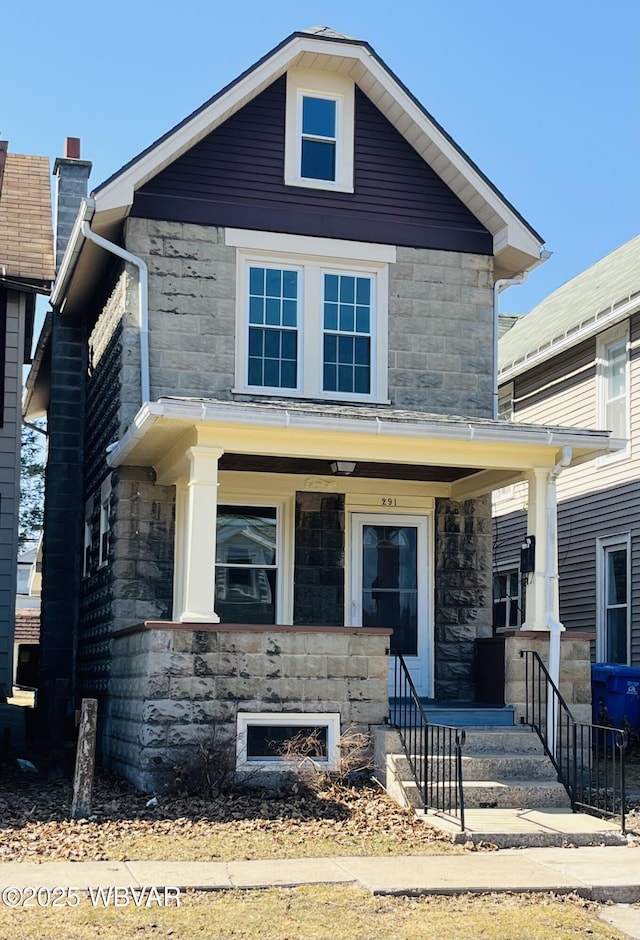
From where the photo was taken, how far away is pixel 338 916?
6.95 metres

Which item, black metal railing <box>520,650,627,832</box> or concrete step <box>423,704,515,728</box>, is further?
concrete step <box>423,704,515,728</box>

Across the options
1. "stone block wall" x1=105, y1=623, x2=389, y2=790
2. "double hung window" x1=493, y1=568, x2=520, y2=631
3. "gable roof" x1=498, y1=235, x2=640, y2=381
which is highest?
"gable roof" x1=498, y1=235, x2=640, y2=381

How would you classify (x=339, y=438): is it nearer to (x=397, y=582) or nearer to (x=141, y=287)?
(x=397, y=582)

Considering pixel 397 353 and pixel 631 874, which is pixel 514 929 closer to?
Result: pixel 631 874

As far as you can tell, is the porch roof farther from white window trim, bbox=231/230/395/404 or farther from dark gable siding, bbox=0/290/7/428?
dark gable siding, bbox=0/290/7/428

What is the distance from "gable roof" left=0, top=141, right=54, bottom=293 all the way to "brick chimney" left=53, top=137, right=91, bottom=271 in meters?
0.27

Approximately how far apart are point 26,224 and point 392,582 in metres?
8.40

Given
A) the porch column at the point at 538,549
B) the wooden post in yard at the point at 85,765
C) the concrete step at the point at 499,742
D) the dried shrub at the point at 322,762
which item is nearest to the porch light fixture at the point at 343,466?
the porch column at the point at 538,549

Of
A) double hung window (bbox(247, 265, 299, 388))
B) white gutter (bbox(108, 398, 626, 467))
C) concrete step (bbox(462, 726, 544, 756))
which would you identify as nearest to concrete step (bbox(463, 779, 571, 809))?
concrete step (bbox(462, 726, 544, 756))

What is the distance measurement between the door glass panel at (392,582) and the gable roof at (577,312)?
5.35 meters

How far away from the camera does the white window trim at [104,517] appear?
1424cm

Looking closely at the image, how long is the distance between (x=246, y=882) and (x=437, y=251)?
9019 mm

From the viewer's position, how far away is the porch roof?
11.3 m

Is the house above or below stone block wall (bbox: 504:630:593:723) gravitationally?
above
